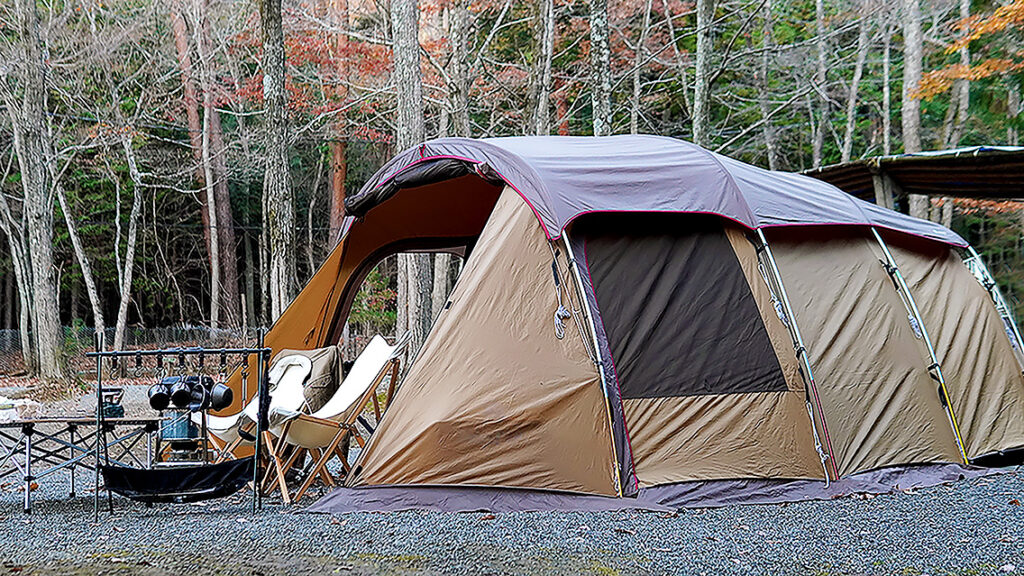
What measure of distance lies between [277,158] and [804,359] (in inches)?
232

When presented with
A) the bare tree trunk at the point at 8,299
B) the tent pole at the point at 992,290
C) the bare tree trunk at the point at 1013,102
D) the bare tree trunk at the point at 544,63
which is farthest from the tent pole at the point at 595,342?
the bare tree trunk at the point at 8,299

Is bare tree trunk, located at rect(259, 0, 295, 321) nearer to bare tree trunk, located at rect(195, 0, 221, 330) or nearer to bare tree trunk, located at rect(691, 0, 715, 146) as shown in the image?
bare tree trunk, located at rect(691, 0, 715, 146)

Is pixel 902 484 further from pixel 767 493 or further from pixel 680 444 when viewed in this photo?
pixel 680 444

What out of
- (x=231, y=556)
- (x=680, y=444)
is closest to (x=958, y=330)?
(x=680, y=444)

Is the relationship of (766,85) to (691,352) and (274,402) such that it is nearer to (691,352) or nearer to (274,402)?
(691,352)

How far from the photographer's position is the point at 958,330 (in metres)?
6.11

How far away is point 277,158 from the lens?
9164mm

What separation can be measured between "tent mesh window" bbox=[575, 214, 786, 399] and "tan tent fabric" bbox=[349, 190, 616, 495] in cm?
27

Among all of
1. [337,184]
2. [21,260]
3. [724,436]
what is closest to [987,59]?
[724,436]

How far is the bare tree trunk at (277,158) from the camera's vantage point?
9008mm

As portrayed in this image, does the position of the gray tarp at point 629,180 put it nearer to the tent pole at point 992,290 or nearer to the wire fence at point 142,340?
the tent pole at point 992,290

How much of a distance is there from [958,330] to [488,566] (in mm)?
4245

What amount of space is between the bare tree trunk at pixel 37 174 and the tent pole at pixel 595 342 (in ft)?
35.0

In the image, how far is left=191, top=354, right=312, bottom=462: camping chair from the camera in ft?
17.7
